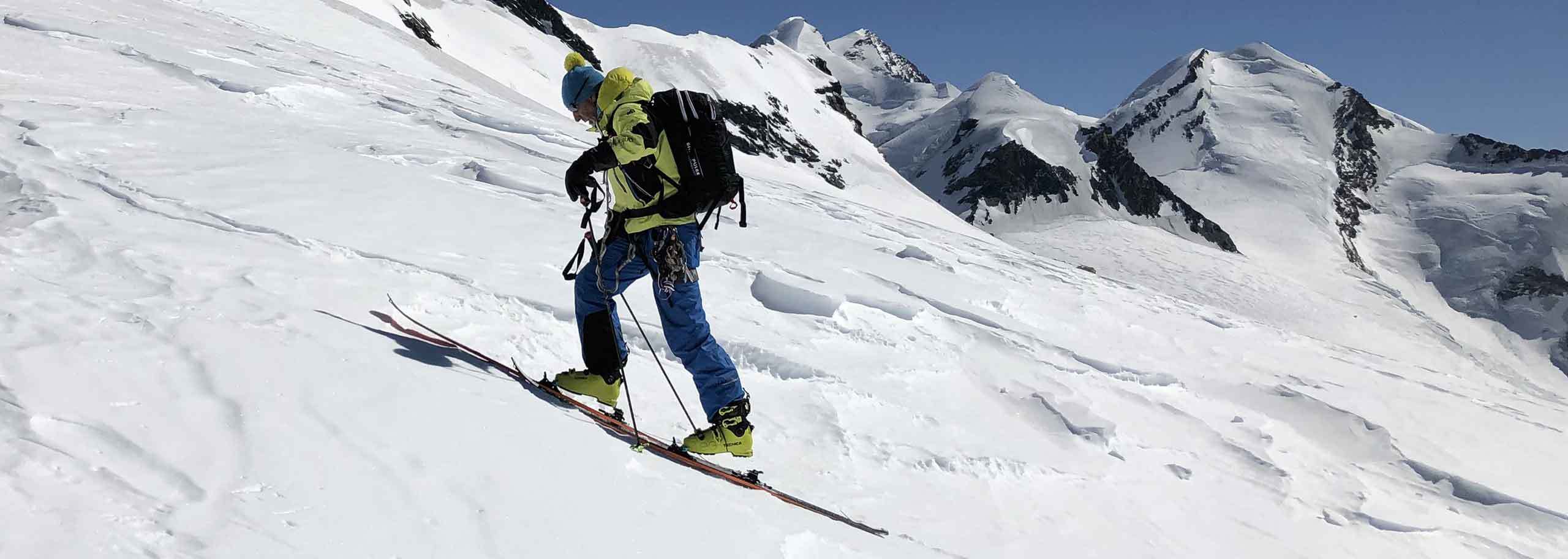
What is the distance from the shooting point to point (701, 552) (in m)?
3.33

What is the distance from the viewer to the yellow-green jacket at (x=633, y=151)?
13.7 ft

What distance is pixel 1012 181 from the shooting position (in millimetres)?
88375

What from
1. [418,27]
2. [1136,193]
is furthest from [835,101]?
[418,27]

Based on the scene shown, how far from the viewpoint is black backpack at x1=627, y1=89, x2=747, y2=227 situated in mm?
4316

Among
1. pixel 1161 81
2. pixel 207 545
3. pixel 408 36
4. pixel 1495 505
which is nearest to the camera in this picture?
pixel 207 545

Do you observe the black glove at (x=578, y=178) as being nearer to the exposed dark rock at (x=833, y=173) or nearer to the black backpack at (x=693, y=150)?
the black backpack at (x=693, y=150)

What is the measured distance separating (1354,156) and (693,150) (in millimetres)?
158213

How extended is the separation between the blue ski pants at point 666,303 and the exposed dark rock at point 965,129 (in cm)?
10413

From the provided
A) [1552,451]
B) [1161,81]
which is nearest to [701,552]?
[1552,451]

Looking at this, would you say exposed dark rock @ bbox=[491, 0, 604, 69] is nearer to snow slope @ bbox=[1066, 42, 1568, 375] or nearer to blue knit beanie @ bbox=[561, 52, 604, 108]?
blue knit beanie @ bbox=[561, 52, 604, 108]

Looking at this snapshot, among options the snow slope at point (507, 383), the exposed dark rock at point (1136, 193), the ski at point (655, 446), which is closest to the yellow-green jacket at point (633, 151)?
the ski at point (655, 446)

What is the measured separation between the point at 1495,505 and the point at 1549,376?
11639 centimetres

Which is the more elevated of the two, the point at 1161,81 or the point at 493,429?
the point at 1161,81

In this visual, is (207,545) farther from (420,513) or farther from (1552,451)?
(1552,451)
